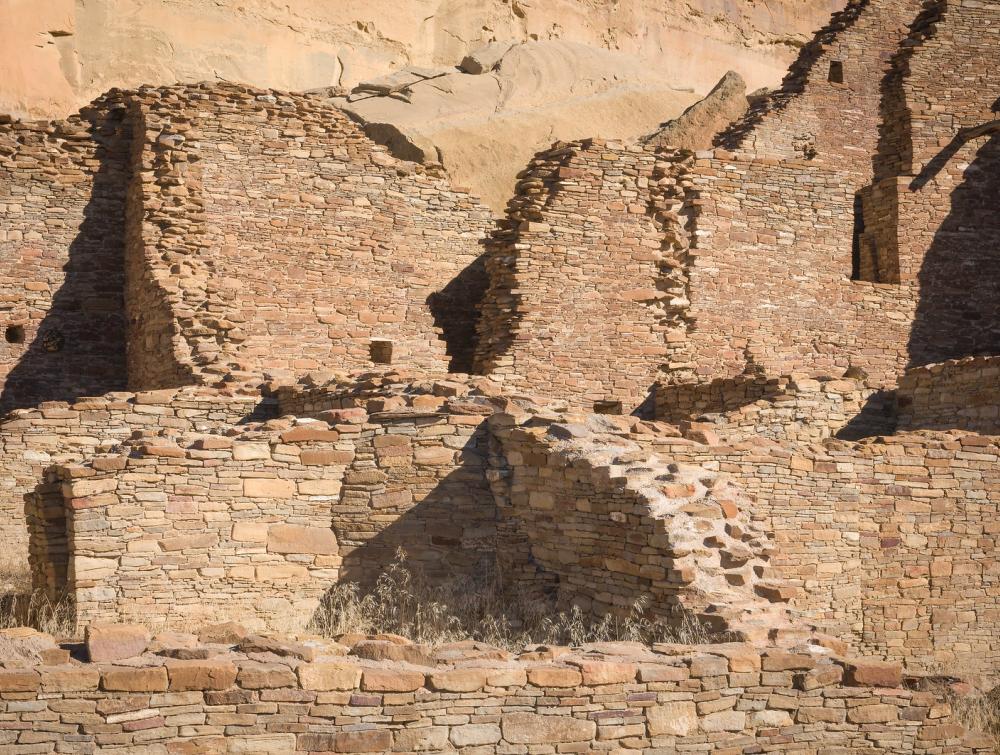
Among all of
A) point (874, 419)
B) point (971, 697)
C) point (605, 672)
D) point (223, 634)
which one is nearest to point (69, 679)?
point (223, 634)

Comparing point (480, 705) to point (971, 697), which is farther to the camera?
point (971, 697)

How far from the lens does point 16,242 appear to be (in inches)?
632

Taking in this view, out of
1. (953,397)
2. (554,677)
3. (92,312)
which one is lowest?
(554,677)

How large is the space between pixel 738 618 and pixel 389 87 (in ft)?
60.2

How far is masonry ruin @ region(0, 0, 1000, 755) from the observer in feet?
21.0

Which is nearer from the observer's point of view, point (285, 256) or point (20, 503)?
point (20, 503)

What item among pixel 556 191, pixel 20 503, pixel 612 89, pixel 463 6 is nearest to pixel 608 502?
pixel 20 503

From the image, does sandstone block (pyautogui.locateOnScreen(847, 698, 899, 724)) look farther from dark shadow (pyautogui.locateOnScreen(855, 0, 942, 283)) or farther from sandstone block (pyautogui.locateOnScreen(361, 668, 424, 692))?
dark shadow (pyautogui.locateOnScreen(855, 0, 942, 283))

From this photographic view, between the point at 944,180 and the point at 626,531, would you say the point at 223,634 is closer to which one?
the point at 626,531

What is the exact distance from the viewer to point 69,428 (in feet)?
39.2

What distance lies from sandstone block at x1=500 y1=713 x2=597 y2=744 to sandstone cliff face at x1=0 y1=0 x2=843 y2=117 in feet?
65.8

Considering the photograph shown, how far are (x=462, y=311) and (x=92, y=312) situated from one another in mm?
4777

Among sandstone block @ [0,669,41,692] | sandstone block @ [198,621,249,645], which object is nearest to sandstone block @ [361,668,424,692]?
sandstone block @ [198,621,249,645]

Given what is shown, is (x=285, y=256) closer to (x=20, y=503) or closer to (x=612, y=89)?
(x=20, y=503)
